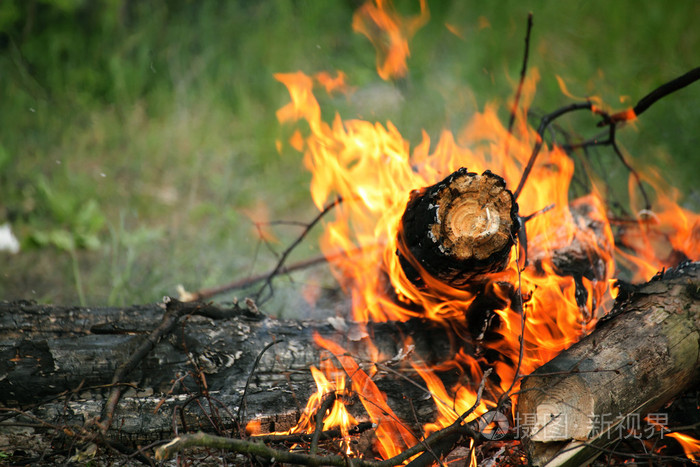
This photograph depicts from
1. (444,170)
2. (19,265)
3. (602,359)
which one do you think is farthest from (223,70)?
(602,359)

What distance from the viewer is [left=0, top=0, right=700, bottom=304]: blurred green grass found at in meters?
3.92

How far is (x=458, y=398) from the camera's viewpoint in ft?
6.86

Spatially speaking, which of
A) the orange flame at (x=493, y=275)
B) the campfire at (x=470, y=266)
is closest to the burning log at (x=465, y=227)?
the campfire at (x=470, y=266)

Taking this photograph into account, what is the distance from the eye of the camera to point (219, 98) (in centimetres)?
467

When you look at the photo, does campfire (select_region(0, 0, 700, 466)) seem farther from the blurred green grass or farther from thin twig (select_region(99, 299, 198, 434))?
the blurred green grass

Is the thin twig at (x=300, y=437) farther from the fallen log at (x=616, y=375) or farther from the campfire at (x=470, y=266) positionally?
the fallen log at (x=616, y=375)

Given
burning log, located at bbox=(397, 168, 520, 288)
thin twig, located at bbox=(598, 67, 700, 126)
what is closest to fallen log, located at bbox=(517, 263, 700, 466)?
burning log, located at bbox=(397, 168, 520, 288)

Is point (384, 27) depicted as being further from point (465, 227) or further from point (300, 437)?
point (300, 437)

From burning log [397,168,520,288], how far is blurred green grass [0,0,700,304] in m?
2.02

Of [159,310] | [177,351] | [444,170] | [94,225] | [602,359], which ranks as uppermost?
[94,225]

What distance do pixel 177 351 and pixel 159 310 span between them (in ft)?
0.99

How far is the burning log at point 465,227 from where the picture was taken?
191 cm

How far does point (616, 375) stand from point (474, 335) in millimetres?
521

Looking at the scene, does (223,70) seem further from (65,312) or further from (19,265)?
(65,312)
